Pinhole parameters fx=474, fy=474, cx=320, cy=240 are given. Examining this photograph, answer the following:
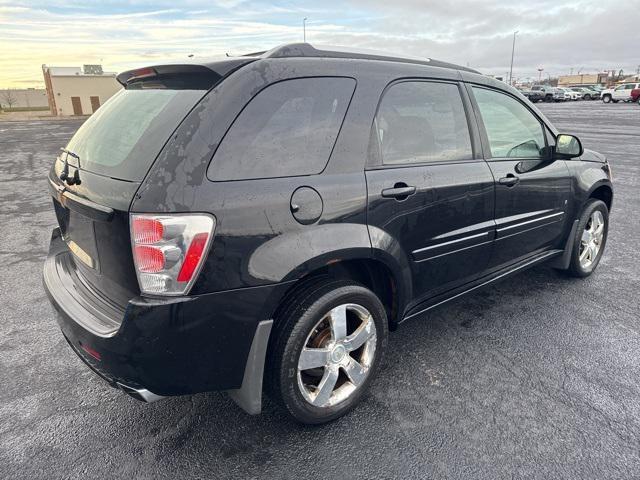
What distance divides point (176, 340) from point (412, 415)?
1.34 m

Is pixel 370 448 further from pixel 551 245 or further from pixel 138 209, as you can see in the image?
pixel 551 245

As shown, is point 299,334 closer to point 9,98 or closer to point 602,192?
point 602,192

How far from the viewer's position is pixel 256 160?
2068 mm

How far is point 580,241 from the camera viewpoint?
4.16 meters

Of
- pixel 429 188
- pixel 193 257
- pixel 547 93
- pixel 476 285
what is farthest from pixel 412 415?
pixel 547 93

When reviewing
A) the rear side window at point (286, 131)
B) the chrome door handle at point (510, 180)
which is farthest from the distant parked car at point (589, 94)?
the rear side window at point (286, 131)

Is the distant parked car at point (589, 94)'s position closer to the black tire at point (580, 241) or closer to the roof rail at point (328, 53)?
the black tire at point (580, 241)

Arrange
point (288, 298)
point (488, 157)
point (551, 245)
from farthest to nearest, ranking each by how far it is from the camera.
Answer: point (551, 245)
point (488, 157)
point (288, 298)

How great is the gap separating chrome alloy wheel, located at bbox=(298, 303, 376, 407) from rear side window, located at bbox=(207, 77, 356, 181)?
2.48 ft

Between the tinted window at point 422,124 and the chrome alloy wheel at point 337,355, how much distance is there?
0.86m

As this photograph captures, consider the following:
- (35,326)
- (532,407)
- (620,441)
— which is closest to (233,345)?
(532,407)

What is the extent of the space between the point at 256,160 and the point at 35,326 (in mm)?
2481

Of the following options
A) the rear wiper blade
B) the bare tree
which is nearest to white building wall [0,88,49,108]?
the bare tree

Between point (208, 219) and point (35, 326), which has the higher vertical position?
point (208, 219)
